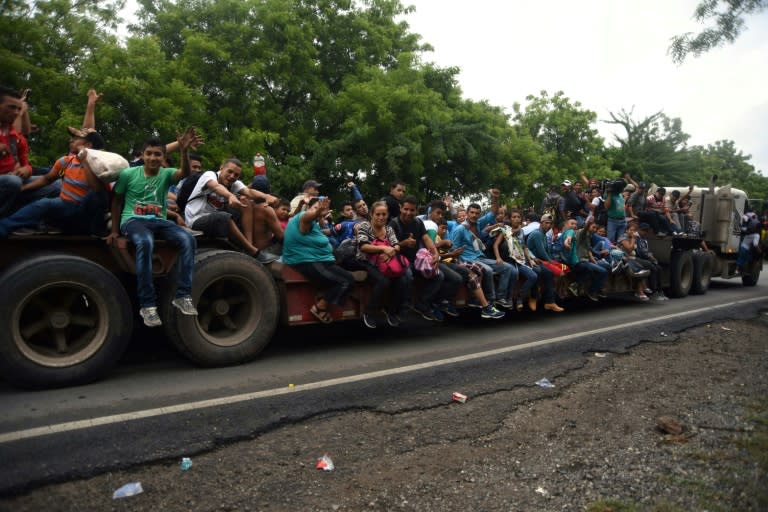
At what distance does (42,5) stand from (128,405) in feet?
57.9

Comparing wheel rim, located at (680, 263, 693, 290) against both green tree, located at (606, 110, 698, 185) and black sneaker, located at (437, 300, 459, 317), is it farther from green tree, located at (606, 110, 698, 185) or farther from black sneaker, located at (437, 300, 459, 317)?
green tree, located at (606, 110, 698, 185)

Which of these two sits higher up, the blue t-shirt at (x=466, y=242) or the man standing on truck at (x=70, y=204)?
the man standing on truck at (x=70, y=204)

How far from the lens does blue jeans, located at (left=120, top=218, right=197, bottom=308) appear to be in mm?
4680

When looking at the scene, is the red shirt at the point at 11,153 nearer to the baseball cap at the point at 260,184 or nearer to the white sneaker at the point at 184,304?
the white sneaker at the point at 184,304

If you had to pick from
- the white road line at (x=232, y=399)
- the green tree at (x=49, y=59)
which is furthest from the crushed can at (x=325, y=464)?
the green tree at (x=49, y=59)

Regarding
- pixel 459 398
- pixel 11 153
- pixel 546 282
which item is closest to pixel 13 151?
pixel 11 153

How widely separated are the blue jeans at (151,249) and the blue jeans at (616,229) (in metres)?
8.66

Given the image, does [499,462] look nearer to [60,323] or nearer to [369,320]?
[369,320]

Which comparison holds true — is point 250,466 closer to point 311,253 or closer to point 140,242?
point 140,242

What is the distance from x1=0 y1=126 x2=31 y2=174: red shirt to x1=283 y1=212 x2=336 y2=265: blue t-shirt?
2503mm

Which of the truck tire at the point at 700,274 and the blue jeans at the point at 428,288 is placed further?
the truck tire at the point at 700,274

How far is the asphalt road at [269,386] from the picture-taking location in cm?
335

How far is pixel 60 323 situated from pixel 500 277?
5.30 metres

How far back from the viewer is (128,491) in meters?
2.84
